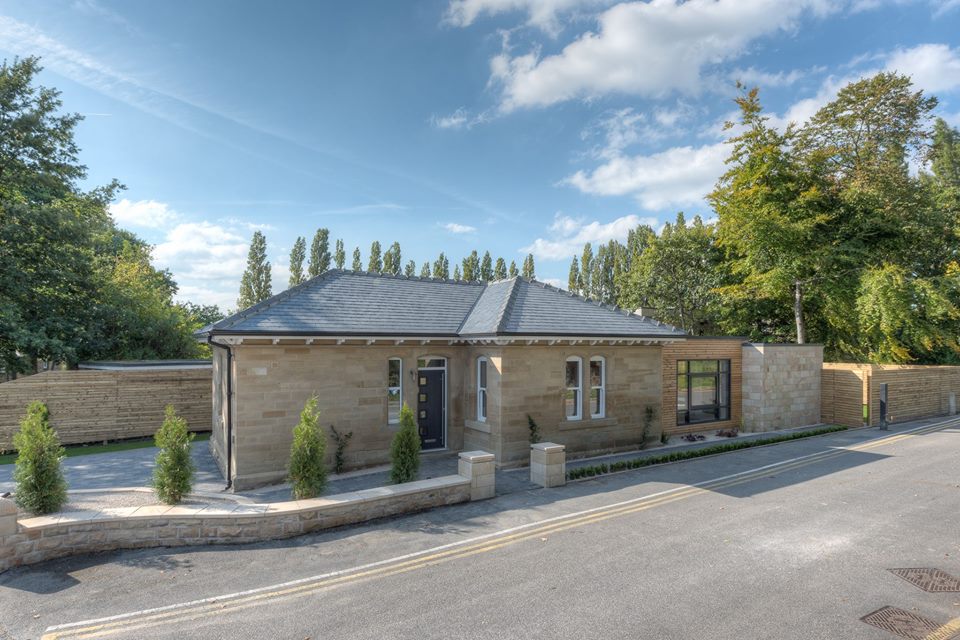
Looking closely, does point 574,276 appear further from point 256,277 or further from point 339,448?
point 339,448

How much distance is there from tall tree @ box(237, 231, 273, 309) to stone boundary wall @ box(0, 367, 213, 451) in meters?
38.4

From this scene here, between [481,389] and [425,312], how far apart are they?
313 cm

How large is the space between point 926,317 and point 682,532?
2588 centimetres

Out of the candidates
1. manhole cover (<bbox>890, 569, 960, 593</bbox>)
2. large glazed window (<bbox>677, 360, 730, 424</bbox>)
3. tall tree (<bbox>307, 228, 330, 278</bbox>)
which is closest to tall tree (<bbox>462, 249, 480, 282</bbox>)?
tall tree (<bbox>307, 228, 330, 278</bbox>)

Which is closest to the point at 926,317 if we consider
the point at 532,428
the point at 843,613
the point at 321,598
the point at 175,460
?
the point at 532,428

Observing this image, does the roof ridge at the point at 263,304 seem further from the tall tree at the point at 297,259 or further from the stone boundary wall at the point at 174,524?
the tall tree at the point at 297,259

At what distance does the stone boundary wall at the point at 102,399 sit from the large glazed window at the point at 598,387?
15.2 m

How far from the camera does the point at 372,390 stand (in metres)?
13.8

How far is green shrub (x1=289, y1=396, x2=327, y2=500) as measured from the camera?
987 centimetres

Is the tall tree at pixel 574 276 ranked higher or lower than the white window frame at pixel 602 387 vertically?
higher

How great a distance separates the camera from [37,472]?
342 inches

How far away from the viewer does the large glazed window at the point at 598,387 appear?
52.8 feet

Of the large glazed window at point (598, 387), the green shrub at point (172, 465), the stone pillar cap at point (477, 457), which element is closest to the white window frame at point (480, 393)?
the stone pillar cap at point (477, 457)

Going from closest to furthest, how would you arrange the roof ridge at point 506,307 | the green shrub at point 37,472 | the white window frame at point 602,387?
the green shrub at point 37,472
the roof ridge at point 506,307
the white window frame at point 602,387
